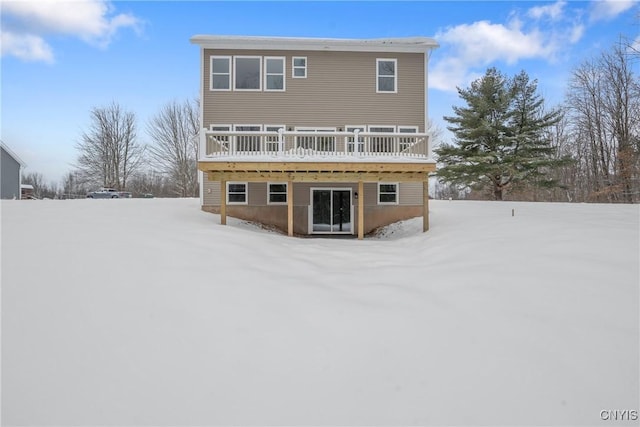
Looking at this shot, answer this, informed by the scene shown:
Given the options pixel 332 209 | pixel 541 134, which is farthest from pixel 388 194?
pixel 541 134

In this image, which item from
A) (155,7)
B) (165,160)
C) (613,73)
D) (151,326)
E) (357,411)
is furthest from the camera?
(165,160)

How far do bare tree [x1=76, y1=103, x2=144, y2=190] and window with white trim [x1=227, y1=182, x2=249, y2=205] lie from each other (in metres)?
25.4

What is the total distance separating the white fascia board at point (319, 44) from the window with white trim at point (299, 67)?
397 mm

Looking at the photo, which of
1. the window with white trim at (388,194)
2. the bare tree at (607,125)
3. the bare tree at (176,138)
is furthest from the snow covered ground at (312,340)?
the bare tree at (176,138)

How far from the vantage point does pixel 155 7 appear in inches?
470

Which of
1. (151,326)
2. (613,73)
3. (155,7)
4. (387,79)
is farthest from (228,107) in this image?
(613,73)

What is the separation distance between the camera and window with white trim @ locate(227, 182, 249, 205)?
1301cm

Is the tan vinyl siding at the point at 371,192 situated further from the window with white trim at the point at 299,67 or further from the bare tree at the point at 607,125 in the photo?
the bare tree at the point at 607,125

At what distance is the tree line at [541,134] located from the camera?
20.2 meters

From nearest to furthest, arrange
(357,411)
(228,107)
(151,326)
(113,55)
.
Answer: (357,411) → (151,326) → (228,107) → (113,55)

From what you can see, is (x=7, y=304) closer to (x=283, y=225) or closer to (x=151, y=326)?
(x=151, y=326)

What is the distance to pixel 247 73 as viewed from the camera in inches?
508

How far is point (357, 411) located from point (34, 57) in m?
26.7

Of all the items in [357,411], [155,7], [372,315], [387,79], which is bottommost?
[357,411]
